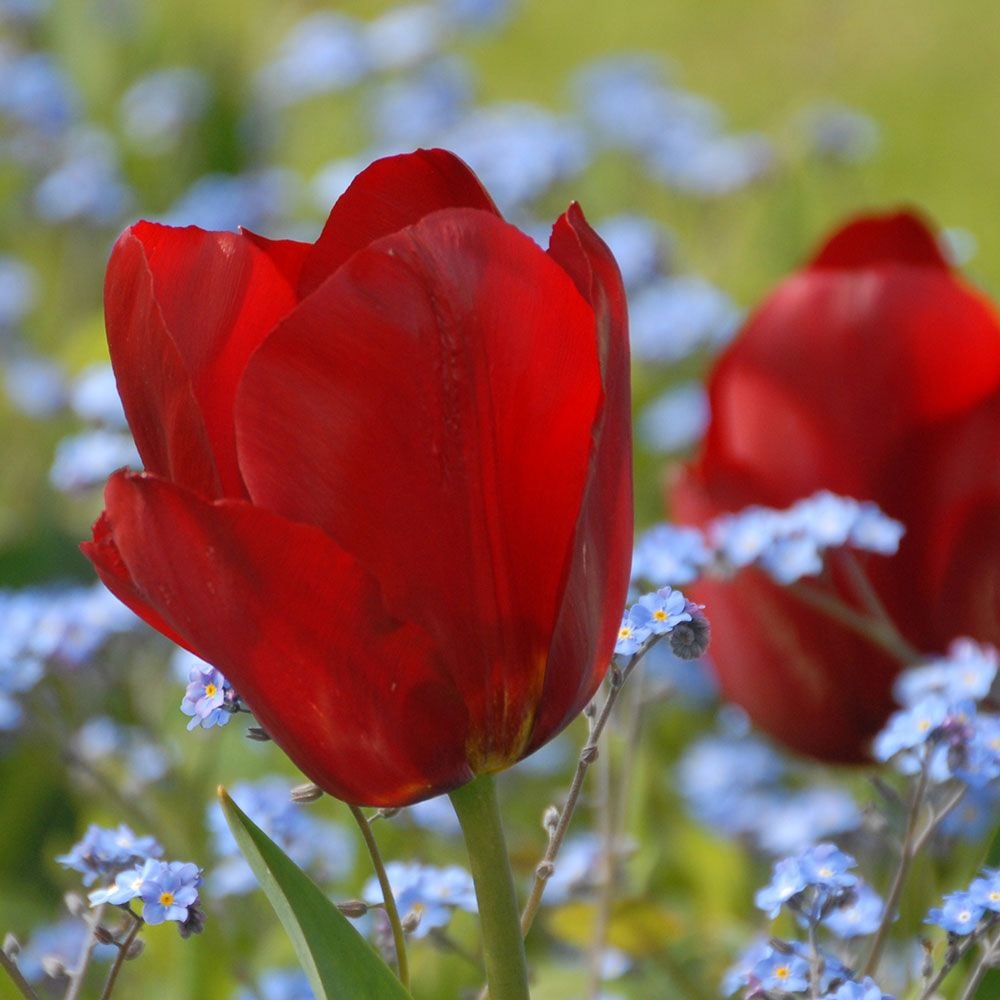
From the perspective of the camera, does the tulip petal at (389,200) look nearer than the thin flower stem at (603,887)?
Yes

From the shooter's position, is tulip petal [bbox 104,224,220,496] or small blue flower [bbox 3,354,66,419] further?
small blue flower [bbox 3,354,66,419]

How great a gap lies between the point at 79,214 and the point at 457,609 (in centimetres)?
166

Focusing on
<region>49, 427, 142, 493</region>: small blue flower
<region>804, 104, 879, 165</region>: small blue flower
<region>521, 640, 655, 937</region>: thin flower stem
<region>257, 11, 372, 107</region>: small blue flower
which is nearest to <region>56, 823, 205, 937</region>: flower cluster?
<region>521, 640, 655, 937</region>: thin flower stem

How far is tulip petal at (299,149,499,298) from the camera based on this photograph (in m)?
0.49

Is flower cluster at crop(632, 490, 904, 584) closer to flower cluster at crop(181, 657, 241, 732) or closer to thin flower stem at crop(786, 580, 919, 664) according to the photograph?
thin flower stem at crop(786, 580, 919, 664)

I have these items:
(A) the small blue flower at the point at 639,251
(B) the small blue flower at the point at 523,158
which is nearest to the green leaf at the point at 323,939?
(A) the small blue flower at the point at 639,251

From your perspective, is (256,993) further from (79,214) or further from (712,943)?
(79,214)

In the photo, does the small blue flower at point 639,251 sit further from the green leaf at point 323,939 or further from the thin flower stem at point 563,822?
the green leaf at point 323,939

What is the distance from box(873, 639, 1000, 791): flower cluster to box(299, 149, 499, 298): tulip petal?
28 cm

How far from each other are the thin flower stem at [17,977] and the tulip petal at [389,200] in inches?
9.0

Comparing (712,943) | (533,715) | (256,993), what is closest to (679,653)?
(533,715)

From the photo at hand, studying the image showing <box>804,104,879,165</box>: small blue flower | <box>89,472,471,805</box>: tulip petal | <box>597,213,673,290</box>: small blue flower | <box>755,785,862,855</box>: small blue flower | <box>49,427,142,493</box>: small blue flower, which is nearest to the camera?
<box>89,472,471,805</box>: tulip petal

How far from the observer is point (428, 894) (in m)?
0.67

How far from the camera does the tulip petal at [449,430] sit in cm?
43
